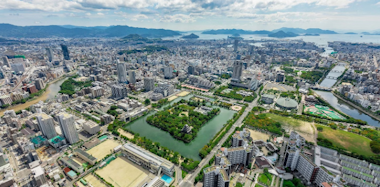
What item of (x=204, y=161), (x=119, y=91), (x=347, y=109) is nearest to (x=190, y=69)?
(x=119, y=91)

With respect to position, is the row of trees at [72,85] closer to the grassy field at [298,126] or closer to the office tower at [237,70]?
the office tower at [237,70]

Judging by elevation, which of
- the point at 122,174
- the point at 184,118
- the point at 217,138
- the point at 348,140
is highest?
the point at 348,140

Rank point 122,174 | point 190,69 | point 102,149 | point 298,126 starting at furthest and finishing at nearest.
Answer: point 190,69 → point 298,126 → point 102,149 → point 122,174

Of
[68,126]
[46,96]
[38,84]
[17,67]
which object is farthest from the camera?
[17,67]

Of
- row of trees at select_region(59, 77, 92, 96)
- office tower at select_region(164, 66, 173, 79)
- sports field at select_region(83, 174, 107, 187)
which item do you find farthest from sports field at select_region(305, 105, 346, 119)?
row of trees at select_region(59, 77, 92, 96)

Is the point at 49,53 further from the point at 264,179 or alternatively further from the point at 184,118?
the point at 264,179

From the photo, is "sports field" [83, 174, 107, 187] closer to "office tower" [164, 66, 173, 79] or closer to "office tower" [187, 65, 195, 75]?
"office tower" [164, 66, 173, 79]
